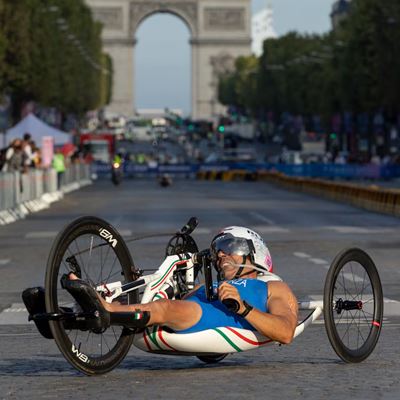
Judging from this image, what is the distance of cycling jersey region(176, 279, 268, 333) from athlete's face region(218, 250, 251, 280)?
0.29 feet

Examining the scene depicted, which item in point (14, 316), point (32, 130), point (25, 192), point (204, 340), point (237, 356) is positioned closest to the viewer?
point (204, 340)

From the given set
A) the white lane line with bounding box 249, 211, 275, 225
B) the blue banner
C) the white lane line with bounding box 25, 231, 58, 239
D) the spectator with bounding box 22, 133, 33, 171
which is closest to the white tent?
the spectator with bounding box 22, 133, 33, 171

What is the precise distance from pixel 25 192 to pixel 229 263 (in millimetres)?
34514

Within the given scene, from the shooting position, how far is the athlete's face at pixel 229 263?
9.38 m

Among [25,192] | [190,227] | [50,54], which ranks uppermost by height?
[50,54]

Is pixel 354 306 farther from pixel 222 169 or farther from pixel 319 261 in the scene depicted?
pixel 222 169

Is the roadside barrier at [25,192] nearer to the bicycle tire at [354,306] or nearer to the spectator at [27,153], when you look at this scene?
the spectator at [27,153]

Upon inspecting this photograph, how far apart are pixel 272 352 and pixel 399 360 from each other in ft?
2.91

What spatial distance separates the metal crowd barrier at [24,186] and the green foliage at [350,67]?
30.0 meters

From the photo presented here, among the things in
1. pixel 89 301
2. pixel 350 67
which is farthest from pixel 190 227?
pixel 350 67

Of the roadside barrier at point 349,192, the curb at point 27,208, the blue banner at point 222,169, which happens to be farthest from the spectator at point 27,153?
the blue banner at point 222,169

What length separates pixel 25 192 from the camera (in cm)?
4362

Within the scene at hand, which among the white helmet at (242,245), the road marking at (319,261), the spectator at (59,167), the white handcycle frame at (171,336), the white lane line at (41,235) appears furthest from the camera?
the spectator at (59,167)

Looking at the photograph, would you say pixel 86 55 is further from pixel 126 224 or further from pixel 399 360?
pixel 399 360
